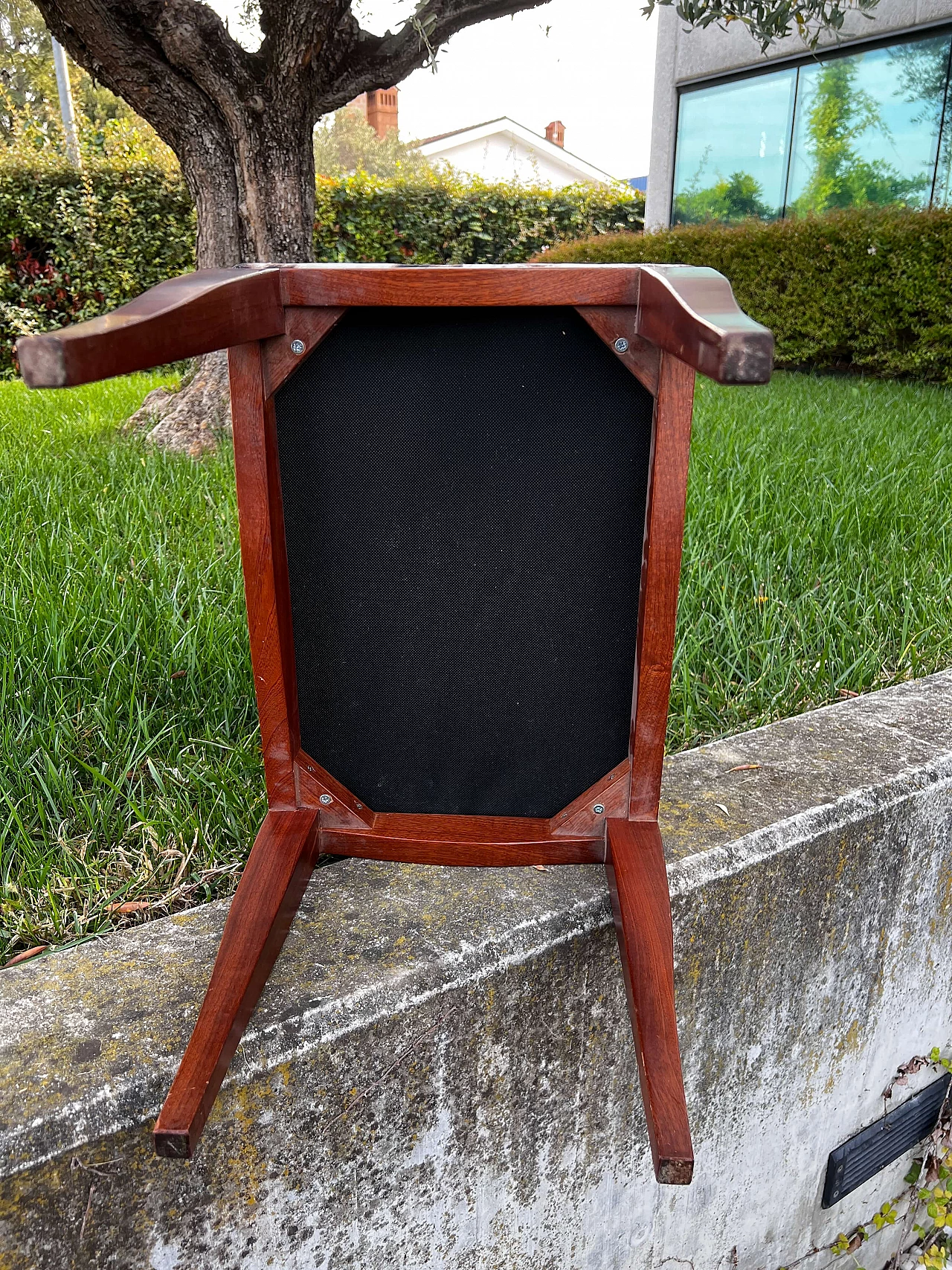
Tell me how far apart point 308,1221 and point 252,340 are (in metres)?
0.97

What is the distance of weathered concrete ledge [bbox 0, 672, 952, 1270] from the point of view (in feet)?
3.14

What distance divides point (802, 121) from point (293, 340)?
8.61m

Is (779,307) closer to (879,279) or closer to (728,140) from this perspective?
(879,279)

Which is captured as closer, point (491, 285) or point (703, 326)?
point (703, 326)

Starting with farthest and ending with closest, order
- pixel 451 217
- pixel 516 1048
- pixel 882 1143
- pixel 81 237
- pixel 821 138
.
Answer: pixel 451 217, pixel 81 237, pixel 821 138, pixel 882 1143, pixel 516 1048

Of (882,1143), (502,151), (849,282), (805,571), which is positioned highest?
(502,151)

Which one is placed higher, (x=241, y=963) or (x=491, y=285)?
(x=491, y=285)

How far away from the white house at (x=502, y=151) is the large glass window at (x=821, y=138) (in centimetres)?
2256

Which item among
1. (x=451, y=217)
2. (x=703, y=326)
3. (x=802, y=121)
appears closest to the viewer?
(x=703, y=326)

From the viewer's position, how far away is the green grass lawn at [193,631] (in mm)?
1396

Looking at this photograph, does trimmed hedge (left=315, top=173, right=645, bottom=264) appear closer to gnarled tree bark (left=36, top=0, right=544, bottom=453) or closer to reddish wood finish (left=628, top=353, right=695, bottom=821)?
gnarled tree bark (left=36, top=0, right=544, bottom=453)

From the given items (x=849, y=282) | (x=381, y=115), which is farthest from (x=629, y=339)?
(x=381, y=115)

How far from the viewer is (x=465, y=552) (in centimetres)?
112

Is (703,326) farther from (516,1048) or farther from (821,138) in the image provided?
(821,138)
